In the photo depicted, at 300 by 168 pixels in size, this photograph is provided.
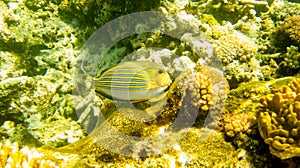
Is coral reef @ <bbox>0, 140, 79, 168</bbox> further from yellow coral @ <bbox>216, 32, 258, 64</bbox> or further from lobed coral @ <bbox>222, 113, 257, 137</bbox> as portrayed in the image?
yellow coral @ <bbox>216, 32, 258, 64</bbox>

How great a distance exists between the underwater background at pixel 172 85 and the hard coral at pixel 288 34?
2 cm

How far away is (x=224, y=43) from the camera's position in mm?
4078

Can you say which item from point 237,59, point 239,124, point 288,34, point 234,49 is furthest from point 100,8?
point 288,34

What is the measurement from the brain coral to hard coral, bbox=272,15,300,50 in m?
1.68

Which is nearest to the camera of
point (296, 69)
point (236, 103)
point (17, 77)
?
point (236, 103)

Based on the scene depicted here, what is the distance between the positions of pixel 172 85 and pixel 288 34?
8.49 feet

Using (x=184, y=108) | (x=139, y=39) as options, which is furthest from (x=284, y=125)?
(x=139, y=39)

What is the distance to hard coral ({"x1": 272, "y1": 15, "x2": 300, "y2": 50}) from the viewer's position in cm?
410

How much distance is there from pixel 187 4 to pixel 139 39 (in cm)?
115

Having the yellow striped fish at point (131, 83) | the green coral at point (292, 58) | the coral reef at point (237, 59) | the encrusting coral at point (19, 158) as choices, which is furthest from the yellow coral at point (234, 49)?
the encrusting coral at point (19, 158)

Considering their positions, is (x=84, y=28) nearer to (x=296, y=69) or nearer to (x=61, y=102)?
(x=61, y=102)

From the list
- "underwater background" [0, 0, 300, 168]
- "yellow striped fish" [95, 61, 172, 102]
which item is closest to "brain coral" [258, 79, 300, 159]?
"underwater background" [0, 0, 300, 168]

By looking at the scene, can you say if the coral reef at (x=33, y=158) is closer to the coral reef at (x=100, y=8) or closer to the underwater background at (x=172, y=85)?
the underwater background at (x=172, y=85)

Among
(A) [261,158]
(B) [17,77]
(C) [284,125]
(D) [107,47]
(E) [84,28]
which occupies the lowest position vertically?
(A) [261,158]
